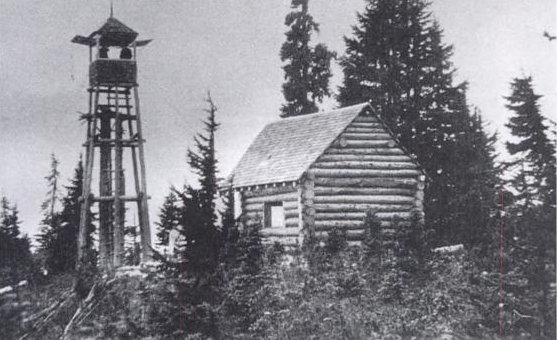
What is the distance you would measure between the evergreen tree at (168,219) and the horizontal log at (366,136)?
6.46 meters

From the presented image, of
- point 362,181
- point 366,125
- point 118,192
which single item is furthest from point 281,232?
point 118,192

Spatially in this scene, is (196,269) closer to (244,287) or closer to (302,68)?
(244,287)

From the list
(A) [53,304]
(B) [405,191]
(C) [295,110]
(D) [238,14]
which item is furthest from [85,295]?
(C) [295,110]

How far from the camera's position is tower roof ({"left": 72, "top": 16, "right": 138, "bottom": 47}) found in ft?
78.1

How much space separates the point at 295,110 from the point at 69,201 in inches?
523

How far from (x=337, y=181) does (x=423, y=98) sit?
953 cm

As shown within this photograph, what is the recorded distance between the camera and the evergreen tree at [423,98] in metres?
26.4

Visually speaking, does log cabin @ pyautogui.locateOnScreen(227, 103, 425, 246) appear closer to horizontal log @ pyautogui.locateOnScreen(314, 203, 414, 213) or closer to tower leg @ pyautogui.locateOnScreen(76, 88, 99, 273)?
horizontal log @ pyautogui.locateOnScreen(314, 203, 414, 213)

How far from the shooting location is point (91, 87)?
24031 mm

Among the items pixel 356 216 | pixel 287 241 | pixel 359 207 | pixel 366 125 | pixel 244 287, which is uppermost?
pixel 366 125

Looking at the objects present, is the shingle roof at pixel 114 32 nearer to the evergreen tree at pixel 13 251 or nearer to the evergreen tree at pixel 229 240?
the evergreen tree at pixel 13 251

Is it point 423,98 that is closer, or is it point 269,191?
point 269,191

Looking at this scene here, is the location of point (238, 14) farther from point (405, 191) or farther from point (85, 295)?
point (85, 295)

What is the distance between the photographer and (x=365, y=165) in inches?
834
